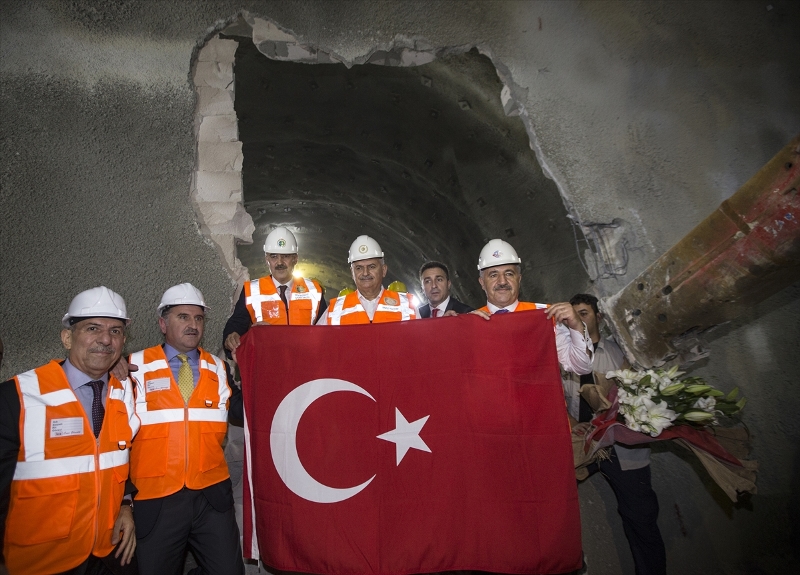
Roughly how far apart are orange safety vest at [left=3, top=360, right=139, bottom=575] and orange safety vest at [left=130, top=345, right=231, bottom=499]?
0.18 m

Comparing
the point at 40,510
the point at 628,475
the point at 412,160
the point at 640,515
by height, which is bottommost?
the point at 640,515

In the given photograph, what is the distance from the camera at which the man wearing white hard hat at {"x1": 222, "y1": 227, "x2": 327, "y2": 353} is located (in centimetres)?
335

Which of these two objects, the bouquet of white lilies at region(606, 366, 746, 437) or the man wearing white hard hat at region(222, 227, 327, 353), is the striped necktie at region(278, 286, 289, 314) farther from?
the bouquet of white lilies at region(606, 366, 746, 437)

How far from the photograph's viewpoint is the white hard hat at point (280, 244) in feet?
12.1

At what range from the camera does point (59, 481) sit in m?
2.06

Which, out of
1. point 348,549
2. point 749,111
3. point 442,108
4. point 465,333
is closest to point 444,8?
point 442,108

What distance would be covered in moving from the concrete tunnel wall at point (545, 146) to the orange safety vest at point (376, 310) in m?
0.79

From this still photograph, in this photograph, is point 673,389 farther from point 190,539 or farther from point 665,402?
point 190,539

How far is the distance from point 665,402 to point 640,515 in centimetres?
83

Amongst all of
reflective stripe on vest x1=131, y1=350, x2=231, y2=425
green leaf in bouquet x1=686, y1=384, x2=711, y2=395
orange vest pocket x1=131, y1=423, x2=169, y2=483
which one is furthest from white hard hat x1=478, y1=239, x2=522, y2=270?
orange vest pocket x1=131, y1=423, x2=169, y2=483

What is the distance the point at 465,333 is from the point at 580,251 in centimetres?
180

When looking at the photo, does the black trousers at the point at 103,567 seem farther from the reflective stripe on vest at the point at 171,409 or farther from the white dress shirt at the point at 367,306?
the white dress shirt at the point at 367,306

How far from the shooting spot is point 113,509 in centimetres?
225

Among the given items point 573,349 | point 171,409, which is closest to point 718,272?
point 573,349
